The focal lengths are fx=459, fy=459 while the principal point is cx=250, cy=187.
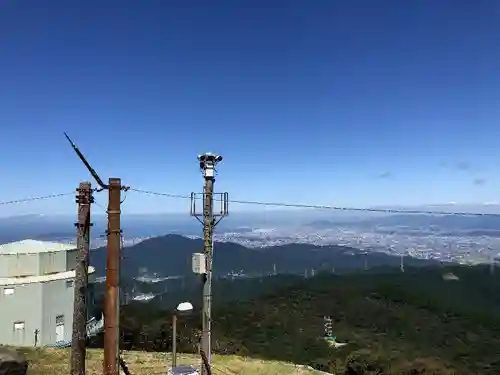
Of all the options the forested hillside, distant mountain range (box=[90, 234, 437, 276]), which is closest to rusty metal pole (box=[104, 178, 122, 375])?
the forested hillside

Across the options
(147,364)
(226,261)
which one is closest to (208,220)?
(147,364)

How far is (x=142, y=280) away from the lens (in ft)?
423

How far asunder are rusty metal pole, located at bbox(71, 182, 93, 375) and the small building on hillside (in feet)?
57.0

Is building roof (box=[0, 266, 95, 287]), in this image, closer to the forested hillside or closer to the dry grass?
the dry grass

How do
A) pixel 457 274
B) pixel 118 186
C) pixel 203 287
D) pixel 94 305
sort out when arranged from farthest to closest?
pixel 457 274 → pixel 94 305 → pixel 203 287 → pixel 118 186

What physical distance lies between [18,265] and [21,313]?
2.67m

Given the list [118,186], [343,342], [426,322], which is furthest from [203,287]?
[426,322]

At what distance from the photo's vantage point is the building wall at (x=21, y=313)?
25.3 meters

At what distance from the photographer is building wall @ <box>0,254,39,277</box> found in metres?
25.9

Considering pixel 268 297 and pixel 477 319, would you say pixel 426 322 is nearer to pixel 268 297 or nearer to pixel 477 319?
pixel 477 319

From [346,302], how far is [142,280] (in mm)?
57395

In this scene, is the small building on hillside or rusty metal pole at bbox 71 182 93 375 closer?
rusty metal pole at bbox 71 182 93 375

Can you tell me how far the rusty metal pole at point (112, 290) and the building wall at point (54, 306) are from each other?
17375mm

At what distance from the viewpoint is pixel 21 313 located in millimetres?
25594
